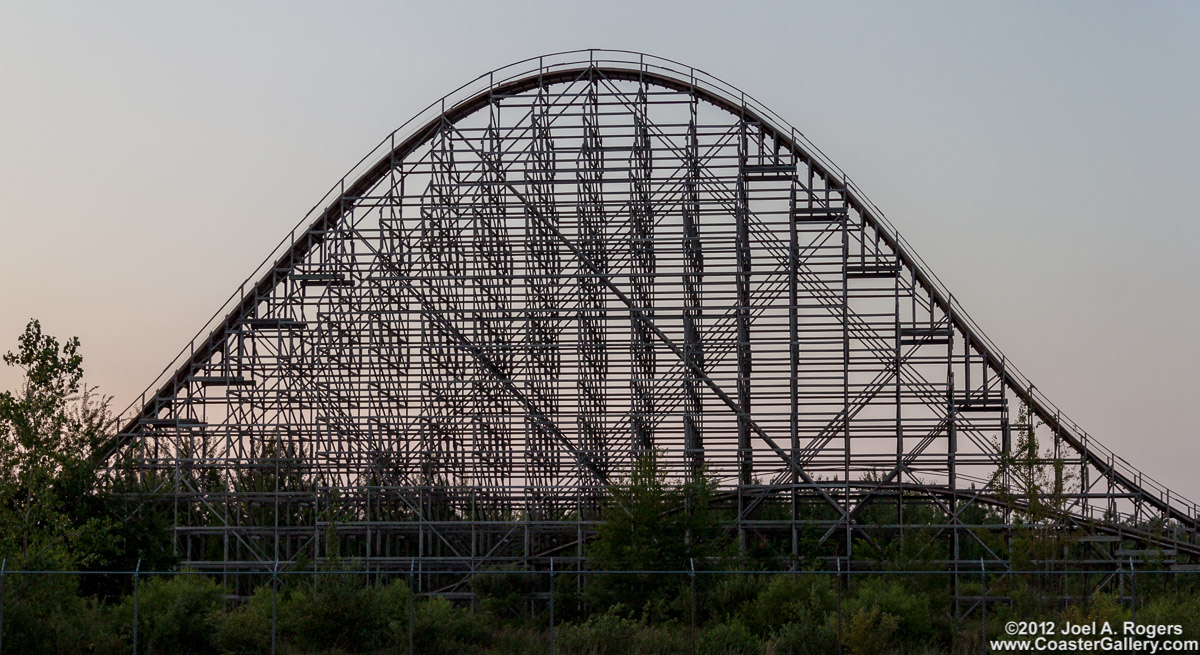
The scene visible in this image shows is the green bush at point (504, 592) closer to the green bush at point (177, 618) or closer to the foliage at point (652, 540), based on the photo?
the foliage at point (652, 540)

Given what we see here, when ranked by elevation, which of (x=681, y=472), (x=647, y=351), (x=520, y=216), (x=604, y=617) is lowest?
(x=604, y=617)

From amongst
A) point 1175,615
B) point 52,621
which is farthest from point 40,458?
point 1175,615

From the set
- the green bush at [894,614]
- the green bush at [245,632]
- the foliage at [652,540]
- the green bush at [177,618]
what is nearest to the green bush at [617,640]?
the foliage at [652,540]

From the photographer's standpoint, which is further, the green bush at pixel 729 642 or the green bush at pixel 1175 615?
the green bush at pixel 729 642

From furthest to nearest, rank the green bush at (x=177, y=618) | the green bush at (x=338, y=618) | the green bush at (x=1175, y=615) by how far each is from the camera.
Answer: the green bush at (x=338, y=618), the green bush at (x=177, y=618), the green bush at (x=1175, y=615)

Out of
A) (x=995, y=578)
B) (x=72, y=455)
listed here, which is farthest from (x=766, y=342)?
(x=72, y=455)

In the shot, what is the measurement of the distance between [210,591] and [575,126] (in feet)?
43.1

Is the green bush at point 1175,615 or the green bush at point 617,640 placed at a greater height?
the green bush at point 1175,615

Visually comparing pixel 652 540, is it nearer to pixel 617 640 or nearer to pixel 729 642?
pixel 617 640

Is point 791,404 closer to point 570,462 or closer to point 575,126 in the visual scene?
point 570,462

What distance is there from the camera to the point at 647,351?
36.7 meters

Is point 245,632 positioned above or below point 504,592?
below

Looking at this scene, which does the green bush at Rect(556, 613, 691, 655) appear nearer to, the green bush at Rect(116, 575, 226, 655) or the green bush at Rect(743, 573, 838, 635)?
the green bush at Rect(743, 573, 838, 635)

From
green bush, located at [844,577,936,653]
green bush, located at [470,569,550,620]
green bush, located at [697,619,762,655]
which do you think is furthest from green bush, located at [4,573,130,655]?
green bush, located at [844,577,936,653]
